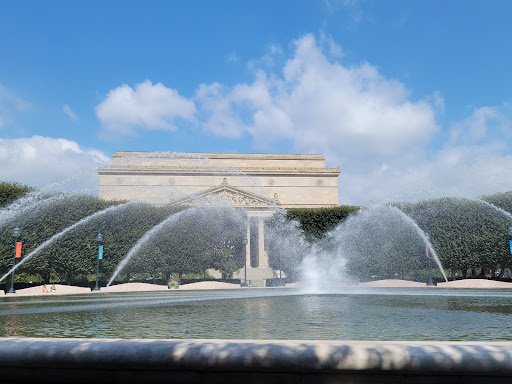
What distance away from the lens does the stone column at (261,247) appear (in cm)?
6056

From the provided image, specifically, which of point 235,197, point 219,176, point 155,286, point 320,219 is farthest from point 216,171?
point 155,286

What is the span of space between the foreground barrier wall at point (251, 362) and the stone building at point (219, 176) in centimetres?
6914

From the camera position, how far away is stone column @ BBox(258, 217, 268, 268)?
60.6 metres

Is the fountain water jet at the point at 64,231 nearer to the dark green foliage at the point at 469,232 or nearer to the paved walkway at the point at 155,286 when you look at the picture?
the paved walkway at the point at 155,286

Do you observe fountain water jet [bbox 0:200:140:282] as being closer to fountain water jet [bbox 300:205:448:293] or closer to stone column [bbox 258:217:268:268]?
fountain water jet [bbox 300:205:448:293]

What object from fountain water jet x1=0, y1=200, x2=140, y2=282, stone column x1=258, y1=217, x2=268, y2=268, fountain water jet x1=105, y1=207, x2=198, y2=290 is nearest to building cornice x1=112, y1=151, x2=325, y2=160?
stone column x1=258, y1=217, x2=268, y2=268

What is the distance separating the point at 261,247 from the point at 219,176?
20.1 meters

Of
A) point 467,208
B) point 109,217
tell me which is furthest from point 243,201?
point 467,208

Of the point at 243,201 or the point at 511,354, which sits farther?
the point at 243,201

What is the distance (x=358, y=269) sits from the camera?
1662 inches

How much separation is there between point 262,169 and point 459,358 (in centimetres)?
7502

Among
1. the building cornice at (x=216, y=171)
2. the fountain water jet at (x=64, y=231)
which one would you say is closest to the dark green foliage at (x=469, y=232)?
the fountain water jet at (x=64, y=231)

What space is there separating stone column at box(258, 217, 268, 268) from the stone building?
8.27 metres

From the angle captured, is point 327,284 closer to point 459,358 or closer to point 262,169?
point 459,358
